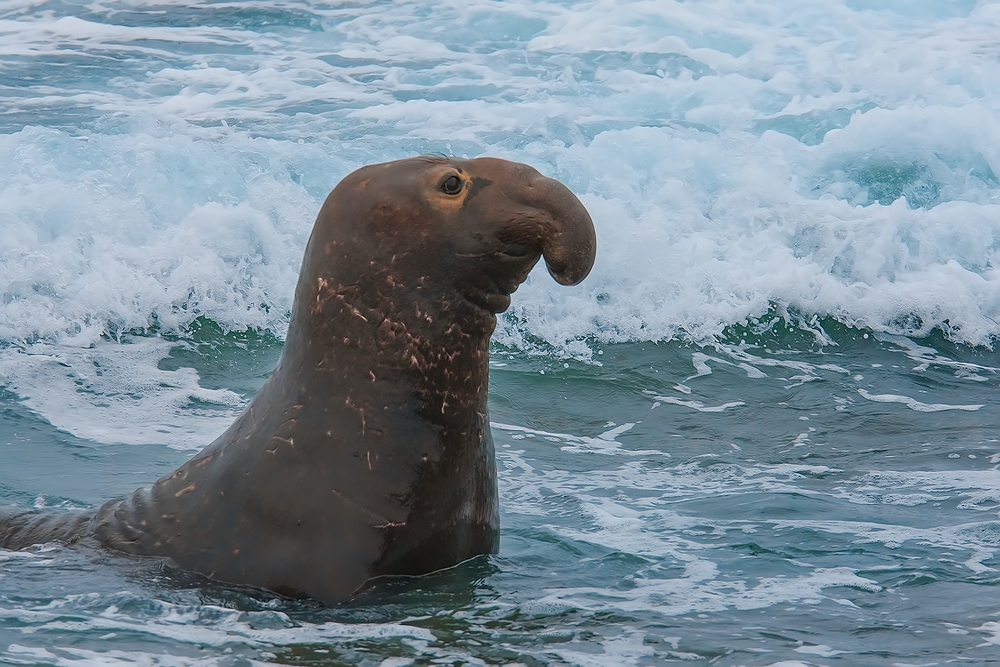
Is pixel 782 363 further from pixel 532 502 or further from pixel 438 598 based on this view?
pixel 438 598

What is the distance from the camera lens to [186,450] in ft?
24.3

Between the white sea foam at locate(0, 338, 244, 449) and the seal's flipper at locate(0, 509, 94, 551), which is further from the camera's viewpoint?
the white sea foam at locate(0, 338, 244, 449)

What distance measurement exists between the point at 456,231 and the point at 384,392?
0.65 metres

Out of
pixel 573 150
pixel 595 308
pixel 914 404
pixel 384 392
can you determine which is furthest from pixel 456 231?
pixel 573 150


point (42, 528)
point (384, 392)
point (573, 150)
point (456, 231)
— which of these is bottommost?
point (42, 528)

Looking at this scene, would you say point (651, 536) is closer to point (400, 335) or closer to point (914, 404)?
point (400, 335)

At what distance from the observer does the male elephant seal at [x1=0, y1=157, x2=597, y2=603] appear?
4.57 m

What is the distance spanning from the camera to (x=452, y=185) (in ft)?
15.5

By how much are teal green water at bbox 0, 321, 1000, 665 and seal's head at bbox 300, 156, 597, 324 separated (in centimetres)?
114

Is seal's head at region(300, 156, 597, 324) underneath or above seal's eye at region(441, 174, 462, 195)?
underneath

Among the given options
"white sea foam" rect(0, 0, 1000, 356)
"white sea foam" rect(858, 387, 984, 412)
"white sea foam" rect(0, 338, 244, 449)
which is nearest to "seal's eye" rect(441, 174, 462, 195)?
"white sea foam" rect(0, 338, 244, 449)

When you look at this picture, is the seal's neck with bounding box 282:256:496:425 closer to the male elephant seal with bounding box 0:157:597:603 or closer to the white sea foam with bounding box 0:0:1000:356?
the male elephant seal with bounding box 0:157:597:603

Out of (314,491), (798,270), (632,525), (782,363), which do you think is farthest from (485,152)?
(314,491)

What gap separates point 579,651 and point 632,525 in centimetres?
190
